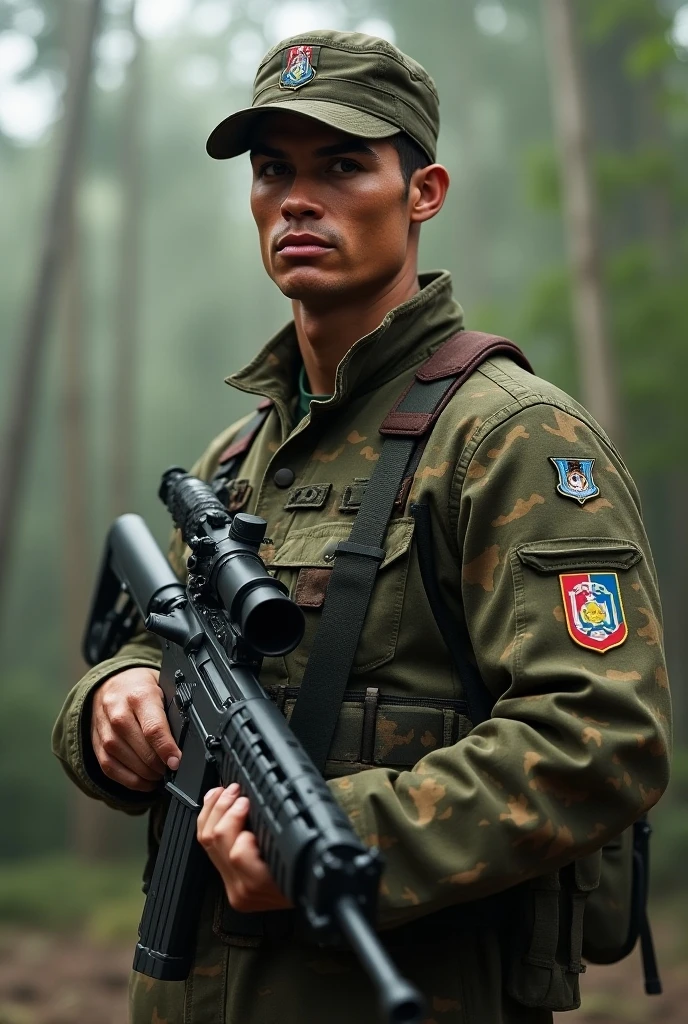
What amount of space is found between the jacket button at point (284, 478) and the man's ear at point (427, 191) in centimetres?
70

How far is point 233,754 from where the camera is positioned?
6.79 ft

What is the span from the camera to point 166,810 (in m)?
2.63

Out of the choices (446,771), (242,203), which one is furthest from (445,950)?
(242,203)

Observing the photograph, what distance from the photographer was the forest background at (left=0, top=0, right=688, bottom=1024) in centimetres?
920

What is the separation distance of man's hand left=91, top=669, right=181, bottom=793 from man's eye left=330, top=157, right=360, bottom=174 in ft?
4.28

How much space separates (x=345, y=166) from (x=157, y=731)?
1.38m

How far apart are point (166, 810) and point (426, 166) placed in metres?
1.71

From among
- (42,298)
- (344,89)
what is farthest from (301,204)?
(42,298)

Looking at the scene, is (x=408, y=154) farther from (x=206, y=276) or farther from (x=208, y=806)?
(x=206, y=276)

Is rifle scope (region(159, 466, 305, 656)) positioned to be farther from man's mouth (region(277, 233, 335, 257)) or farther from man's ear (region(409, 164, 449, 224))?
man's ear (region(409, 164, 449, 224))

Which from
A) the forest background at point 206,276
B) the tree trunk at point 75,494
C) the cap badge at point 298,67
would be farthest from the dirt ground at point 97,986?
the cap badge at point 298,67

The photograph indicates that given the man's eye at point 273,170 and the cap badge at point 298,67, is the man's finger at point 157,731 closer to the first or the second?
the man's eye at point 273,170

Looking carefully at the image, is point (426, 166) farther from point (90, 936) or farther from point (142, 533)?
point (90, 936)

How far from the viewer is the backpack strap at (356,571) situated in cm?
223
